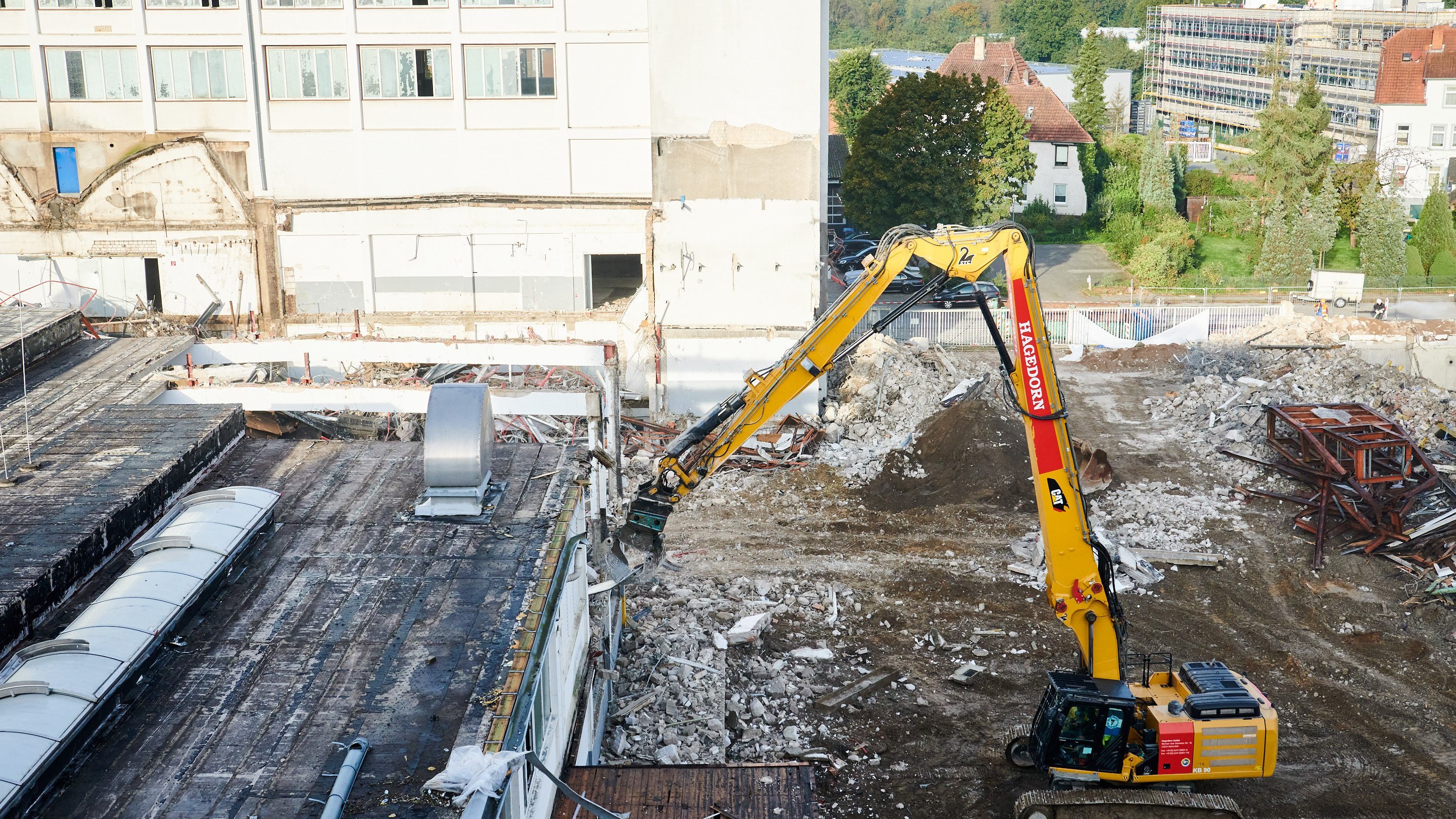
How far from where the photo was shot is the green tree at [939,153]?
4166 centimetres

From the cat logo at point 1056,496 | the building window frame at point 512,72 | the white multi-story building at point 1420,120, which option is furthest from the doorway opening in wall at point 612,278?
the white multi-story building at point 1420,120

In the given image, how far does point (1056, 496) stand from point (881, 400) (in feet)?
49.3

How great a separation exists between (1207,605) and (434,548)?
13.2 m

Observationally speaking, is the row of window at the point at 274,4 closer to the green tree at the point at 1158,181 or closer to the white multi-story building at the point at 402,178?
the white multi-story building at the point at 402,178

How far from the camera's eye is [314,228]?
113ft

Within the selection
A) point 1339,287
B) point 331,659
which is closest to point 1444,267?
point 1339,287

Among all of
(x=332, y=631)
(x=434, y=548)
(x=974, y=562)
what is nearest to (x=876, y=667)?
(x=974, y=562)

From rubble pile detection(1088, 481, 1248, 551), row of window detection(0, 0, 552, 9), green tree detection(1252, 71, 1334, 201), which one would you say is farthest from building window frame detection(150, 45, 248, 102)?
green tree detection(1252, 71, 1334, 201)

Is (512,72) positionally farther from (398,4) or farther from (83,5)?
(83,5)

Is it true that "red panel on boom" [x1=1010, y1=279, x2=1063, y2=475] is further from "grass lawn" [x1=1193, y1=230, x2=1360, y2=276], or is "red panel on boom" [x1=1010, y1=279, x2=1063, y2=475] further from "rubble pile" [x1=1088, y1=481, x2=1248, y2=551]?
"grass lawn" [x1=1193, y1=230, x2=1360, y2=276]

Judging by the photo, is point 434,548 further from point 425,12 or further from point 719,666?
point 425,12

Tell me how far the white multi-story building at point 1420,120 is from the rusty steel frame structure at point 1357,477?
3330 centimetres

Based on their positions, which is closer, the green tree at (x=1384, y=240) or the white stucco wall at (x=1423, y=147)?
the green tree at (x=1384, y=240)

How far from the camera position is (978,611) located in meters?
19.7
